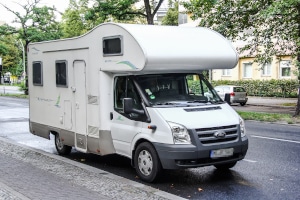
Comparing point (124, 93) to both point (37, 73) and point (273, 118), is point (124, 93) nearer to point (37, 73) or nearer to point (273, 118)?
point (37, 73)

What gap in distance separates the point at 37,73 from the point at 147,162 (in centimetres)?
472

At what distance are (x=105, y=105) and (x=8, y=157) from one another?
273cm

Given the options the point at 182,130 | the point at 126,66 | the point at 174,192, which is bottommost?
the point at 174,192

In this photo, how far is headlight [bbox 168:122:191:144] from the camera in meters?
7.11

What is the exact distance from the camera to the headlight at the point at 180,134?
7113mm

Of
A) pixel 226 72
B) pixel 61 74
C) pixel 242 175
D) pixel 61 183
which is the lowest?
pixel 242 175

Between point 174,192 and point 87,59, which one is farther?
point 87,59

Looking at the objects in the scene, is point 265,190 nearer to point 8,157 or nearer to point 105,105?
point 105,105

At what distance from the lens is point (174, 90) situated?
26.3 feet

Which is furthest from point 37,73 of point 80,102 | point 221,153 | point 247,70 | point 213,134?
point 247,70

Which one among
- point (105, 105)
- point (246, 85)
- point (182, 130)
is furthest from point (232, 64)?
point (246, 85)

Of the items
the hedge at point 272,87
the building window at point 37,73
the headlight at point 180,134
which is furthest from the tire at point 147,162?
the hedge at point 272,87

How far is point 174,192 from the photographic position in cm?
709

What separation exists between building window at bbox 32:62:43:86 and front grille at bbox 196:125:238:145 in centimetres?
519
